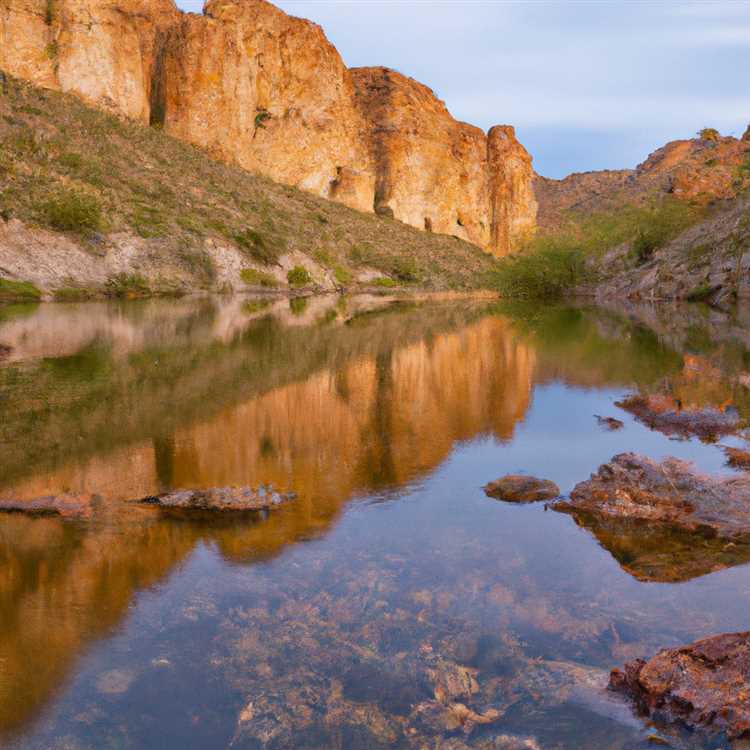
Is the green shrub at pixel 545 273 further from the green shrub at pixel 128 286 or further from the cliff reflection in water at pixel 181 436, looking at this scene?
the cliff reflection in water at pixel 181 436

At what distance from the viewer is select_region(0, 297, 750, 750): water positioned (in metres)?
4.00

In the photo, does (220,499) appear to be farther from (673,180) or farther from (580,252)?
(673,180)

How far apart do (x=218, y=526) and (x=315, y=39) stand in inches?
4390

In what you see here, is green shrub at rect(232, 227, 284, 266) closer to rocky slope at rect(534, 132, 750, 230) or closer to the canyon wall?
the canyon wall

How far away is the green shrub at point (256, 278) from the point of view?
201ft

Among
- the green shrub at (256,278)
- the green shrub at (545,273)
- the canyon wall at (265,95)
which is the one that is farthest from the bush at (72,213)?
the green shrub at (545,273)

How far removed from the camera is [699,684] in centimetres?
392

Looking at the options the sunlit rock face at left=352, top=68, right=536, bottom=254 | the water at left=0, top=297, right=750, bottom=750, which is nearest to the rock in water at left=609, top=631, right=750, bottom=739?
the water at left=0, top=297, right=750, bottom=750

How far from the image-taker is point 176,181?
6688cm

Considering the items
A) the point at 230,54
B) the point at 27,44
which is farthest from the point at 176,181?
the point at 230,54

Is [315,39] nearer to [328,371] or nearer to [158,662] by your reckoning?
[328,371]

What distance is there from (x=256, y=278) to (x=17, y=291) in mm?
24374

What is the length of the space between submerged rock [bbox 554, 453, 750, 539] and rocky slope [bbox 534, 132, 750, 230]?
6160cm

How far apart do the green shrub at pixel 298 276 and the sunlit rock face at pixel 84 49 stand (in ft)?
104
